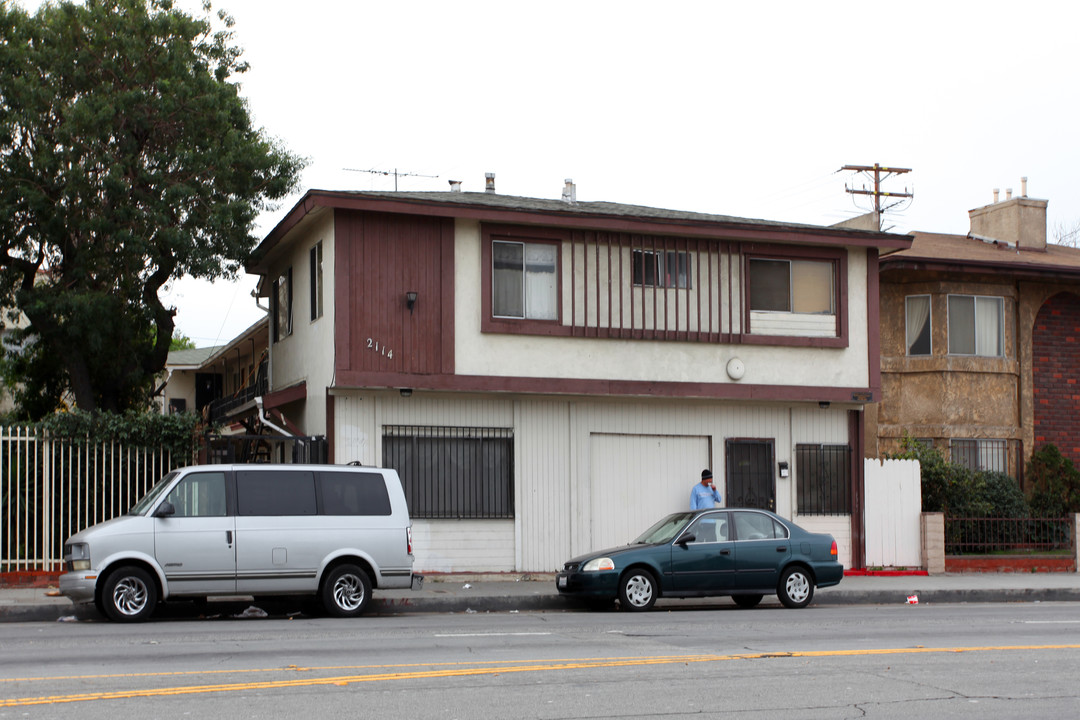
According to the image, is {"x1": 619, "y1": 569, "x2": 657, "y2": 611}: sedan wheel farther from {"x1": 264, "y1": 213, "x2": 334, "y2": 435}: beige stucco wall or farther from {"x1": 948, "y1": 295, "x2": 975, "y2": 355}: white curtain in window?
{"x1": 948, "y1": 295, "x2": 975, "y2": 355}: white curtain in window

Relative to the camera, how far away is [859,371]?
21.6 m

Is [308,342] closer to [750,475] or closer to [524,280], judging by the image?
[524,280]

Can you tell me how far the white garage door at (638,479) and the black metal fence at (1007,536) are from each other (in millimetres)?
5574

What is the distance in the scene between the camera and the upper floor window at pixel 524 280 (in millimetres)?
19828

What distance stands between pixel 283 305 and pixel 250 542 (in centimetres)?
975

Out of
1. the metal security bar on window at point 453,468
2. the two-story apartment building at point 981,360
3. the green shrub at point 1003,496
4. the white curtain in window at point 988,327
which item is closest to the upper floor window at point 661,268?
the metal security bar on window at point 453,468

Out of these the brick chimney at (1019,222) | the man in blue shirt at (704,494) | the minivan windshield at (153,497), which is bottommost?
the man in blue shirt at (704,494)

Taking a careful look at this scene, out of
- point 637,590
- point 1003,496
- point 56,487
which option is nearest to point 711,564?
point 637,590

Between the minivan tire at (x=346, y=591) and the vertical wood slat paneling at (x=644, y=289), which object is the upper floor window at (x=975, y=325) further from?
the minivan tire at (x=346, y=591)

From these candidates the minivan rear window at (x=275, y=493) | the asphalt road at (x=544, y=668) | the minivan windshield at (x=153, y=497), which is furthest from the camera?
the minivan rear window at (x=275, y=493)

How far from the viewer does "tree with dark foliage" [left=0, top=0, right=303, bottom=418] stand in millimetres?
20906

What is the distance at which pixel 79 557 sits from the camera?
14.0 m

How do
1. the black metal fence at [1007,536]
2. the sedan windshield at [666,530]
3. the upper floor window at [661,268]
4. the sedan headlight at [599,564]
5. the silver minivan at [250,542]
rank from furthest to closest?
the black metal fence at [1007,536], the upper floor window at [661,268], the sedan windshield at [666,530], the sedan headlight at [599,564], the silver minivan at [250,542]

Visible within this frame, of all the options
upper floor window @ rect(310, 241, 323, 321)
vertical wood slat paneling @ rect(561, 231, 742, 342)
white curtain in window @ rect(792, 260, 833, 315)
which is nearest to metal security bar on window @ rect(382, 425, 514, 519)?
vertical wood slat paneling @ rect(561, 231, 742, 342)
